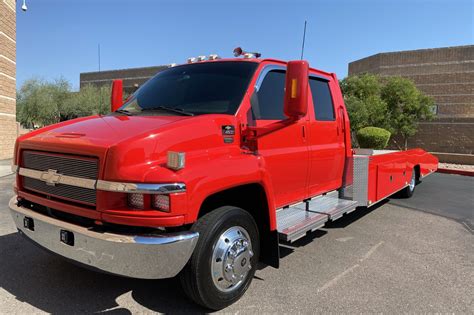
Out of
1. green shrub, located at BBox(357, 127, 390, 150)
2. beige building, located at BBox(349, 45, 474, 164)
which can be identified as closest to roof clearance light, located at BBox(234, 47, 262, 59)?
green shrub, located at BBox(357, 127, 390, 150)

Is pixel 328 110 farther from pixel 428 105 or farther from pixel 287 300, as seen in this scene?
pixel 428 105

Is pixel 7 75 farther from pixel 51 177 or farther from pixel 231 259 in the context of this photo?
pixel 231 259

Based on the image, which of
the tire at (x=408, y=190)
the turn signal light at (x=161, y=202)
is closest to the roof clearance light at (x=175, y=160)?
the turn signal light at (x=161, y=202)

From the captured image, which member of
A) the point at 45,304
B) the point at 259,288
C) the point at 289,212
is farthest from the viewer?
the point at 289,212

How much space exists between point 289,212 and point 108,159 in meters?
2.31

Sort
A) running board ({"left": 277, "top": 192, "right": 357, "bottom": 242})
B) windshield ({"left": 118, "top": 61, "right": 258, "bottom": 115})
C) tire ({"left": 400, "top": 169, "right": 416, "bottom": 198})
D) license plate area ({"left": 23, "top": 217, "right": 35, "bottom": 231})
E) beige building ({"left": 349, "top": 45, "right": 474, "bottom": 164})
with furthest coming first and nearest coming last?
beige building ({"left": 349, "top": 45, "right": 474, "bottom": 164}) < tire ({"left": 400, "top": 169, "right": 416, "bottom": 198}) < running board ({"left": 277, "top": 192, "right": 357, "bottom": 242}) < windshield ({"left": 118, "top": 61, "right": 258, "bottom": 115}) < license plate area ({"left": 23, "top": 217, "right": 35, "bottom": 231})

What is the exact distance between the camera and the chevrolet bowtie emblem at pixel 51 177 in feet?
10.7

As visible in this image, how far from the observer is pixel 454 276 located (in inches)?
172

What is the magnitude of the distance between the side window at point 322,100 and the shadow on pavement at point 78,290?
2680mm

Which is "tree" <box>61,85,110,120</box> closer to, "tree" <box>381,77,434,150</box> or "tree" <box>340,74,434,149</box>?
"tree" <box>340,74,434,149</box>

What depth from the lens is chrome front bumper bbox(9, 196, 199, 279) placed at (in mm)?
2811

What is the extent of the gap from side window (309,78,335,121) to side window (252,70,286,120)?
705 millimetres

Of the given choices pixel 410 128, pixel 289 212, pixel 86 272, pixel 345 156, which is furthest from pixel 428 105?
pixel 86 272

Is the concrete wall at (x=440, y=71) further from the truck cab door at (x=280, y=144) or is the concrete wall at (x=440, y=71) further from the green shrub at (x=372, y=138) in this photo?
the truck cab door at (x=280, y=144)
